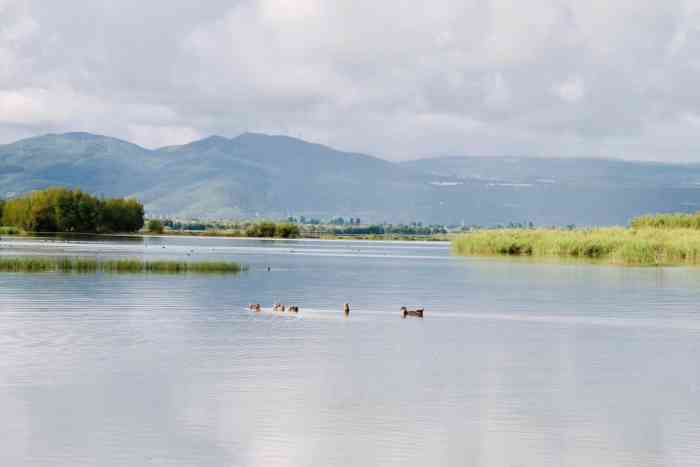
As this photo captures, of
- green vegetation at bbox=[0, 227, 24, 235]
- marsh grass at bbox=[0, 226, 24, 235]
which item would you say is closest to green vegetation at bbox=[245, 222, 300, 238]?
marsh grass at bbox=[0, 226, 24, 235]

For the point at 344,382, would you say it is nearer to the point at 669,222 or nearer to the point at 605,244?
the point at 605,244

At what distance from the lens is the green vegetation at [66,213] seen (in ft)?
497

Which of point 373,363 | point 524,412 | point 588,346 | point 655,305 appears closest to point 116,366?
point 373,363

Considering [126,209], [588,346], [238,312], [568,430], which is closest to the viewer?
[568,430]

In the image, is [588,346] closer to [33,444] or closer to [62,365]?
[62,365]

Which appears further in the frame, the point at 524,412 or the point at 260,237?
the point at 260,237

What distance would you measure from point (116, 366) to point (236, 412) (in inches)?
217

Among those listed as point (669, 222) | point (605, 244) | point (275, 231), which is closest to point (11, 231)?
point (275, 231)

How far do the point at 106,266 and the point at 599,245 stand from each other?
38955 mm

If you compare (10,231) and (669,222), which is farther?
(10,231)

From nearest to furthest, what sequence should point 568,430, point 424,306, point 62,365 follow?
1. point 568,430
2. point 62,365
3. point 424,306

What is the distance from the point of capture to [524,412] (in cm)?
1812

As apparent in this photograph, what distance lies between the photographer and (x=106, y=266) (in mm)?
59031

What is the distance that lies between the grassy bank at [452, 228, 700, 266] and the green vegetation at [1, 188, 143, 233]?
68684 millimetres
